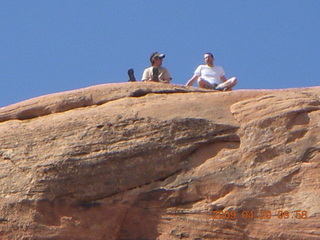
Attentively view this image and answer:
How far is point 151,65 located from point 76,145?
Result: 8.83 feet

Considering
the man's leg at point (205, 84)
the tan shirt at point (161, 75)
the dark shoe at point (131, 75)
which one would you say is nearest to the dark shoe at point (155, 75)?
the tan shirt at point (161, 75)

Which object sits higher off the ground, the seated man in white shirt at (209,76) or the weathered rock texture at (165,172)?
the seated man in white shirt at (209,76)

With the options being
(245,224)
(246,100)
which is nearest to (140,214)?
(245,224)

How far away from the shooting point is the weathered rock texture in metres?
13.3

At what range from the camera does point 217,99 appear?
47.6ft

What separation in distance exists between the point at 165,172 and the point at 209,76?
9.33 ft

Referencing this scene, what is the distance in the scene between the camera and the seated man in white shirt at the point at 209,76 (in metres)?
15.7

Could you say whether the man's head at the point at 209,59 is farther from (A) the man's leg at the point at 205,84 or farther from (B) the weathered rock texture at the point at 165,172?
(B) the weathered rock texture at the point at 165,172

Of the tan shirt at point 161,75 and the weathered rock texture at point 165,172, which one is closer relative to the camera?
the weathered rock texture at point 165,172

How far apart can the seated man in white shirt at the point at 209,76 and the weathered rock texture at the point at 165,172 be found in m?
1.38

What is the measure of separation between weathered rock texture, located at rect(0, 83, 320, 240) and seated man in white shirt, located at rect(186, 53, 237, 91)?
138 centimetres

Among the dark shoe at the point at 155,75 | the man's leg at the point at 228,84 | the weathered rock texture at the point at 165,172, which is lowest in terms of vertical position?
the weathered rock texture at the point at 165,172

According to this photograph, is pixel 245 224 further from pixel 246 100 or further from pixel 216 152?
pixel 246 100

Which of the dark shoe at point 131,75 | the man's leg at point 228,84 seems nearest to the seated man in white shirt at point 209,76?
the man's leg at point 228,84
